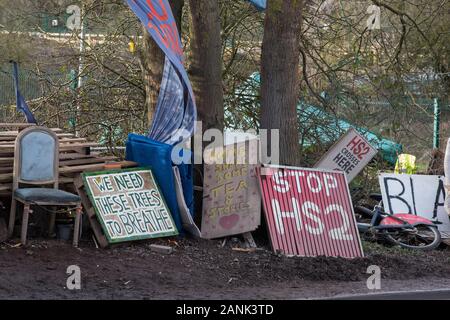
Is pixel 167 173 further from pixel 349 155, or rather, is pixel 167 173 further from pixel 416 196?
pixel 416 196

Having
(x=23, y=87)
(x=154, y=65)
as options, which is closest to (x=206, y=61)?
(x=154, y=65)

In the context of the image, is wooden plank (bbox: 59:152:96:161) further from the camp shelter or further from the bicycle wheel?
the bicycle wheel

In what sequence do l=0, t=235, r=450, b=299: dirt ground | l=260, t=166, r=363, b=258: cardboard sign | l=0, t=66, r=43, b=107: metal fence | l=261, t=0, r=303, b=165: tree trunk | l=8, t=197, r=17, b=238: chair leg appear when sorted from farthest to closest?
l=0, t=66, r=43, b=107: metal fence, l=261, t=0, r=303, b=165: tree trunk, l=260, t=166, r=363, b=258: cardboard sign, l=8, t=197, r=17, b=238: chair leg, l=0, t=235, r=450, b=299: dirt ground

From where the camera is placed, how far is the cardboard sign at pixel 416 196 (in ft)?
38.1

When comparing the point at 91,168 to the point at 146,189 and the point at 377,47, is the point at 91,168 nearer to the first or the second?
the point at 146,189

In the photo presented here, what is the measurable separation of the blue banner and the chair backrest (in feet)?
4.65

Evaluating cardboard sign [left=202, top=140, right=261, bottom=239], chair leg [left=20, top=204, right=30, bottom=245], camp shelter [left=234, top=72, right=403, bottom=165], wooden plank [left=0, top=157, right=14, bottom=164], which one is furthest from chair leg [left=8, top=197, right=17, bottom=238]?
camp shelter [left=234, top=72, right=403, bottom=165]

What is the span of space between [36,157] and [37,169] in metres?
0.14

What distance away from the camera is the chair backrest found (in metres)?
8.62

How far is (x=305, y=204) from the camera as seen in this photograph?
31.6 ft

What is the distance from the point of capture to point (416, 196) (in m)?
11.8

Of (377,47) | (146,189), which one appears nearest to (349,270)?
(146,189)

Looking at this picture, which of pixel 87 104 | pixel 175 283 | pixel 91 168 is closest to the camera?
pixel 175 283

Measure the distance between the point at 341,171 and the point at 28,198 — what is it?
4107 mm
